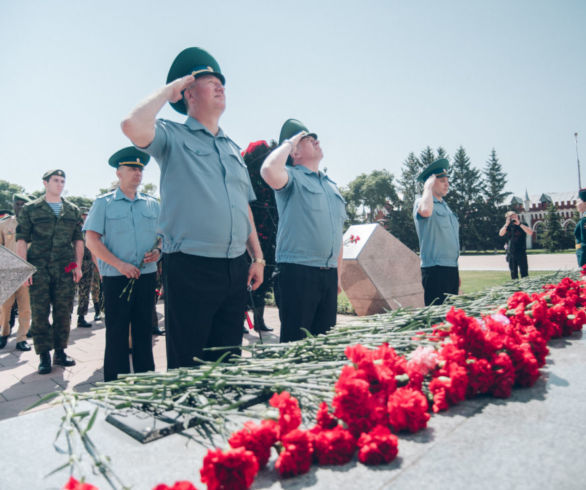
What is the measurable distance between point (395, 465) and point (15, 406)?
3755 millimetres

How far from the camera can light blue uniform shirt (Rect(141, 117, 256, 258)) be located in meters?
2.16

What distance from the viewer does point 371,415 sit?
93 cm

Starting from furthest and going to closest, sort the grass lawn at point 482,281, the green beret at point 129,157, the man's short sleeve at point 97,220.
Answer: the grass lawn at point 482,281, the green beret at point 129,157, the man's short sleeve at point 97,220

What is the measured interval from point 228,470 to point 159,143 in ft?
5.92

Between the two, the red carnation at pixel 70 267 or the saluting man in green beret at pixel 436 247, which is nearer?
the saluting man in green beret at pixel 436 247

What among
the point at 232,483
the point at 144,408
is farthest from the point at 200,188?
the point at 232,483

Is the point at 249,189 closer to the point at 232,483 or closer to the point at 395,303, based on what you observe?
the point at 232,483

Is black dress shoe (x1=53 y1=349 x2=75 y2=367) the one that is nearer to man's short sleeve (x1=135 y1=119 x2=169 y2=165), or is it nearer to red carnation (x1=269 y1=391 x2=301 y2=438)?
man's short sleeve (x1=135 y1=119 x2=169 y2=165)

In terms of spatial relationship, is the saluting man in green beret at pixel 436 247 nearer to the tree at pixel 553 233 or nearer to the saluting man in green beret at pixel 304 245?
the saluting man in green beret at pixel 304 245

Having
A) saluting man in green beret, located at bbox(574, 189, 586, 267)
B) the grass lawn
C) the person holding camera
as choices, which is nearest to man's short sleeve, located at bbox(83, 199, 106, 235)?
saluting man in green beret, located at bbox(574, 189, 586, 267)

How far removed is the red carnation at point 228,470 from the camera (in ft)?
2.39

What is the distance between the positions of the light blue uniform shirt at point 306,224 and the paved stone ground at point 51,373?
1604 mm

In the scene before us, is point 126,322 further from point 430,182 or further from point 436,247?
point 430,182

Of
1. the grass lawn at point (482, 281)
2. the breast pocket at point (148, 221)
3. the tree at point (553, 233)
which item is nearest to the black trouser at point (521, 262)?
the grass lawn at point (482, 281)
